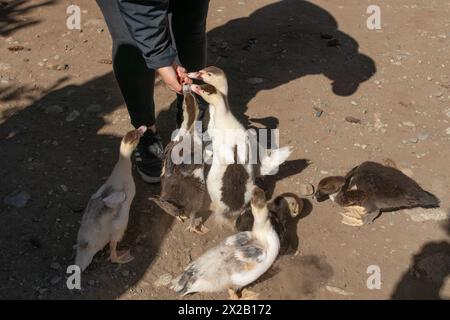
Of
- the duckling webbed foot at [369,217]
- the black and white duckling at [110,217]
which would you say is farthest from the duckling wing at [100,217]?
the duckling webbed foot at [369,217]

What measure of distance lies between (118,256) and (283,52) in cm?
337

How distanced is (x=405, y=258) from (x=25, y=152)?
3.40 meters

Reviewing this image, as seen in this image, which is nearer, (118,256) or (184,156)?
(118,256)

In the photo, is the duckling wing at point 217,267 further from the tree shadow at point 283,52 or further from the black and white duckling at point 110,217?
the tree shadow at point 283,52

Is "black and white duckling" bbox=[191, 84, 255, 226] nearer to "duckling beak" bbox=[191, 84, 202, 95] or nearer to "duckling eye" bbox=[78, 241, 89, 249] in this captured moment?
"duckling beak" bbox=[191, 84, 202, 95]

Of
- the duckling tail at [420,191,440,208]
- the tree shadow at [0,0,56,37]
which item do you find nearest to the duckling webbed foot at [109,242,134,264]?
the duckling tail at [420,191,440,208]

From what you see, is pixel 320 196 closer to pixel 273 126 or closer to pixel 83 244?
pixel 273 126

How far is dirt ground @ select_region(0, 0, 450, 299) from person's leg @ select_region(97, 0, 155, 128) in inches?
28.5

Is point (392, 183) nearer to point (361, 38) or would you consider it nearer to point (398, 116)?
point (398, 116)

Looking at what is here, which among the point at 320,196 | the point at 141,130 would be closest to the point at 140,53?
the point at 141,130

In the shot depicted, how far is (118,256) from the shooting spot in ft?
12.5

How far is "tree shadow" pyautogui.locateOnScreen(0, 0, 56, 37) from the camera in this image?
6293mm

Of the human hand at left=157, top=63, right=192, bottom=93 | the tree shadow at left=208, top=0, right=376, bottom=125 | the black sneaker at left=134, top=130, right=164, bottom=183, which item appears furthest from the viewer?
the tree shadow at left=208, top=0, right=376, bottom=125

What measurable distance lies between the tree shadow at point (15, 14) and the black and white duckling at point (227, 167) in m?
3.44
